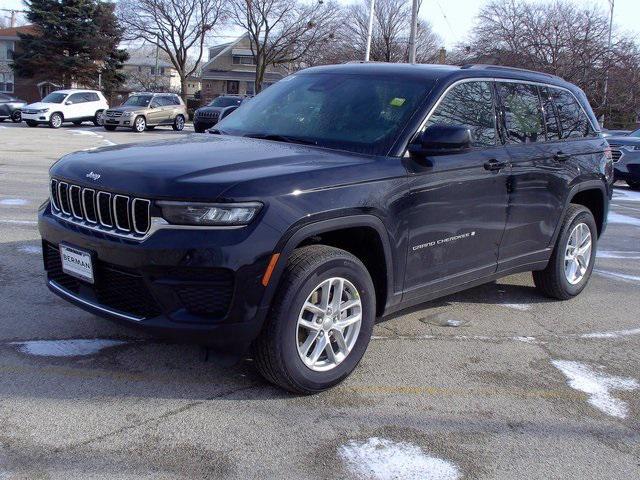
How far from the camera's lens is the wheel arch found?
3.48 metres

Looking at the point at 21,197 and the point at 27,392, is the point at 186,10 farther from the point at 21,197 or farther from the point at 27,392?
the point at 27,392

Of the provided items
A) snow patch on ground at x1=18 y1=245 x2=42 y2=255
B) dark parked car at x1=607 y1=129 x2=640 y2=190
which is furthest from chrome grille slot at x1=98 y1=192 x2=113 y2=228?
dark parked car at x1=607 y1=129 x2=640 y2=190

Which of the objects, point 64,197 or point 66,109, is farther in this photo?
point 66,109

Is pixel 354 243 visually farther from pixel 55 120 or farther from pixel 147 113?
pixel 55 120

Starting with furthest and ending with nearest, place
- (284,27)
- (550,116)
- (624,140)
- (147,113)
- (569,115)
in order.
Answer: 1. (284,27)
2. (147,113)
3. (624,140)
4. (569,115)
5. (550,116)

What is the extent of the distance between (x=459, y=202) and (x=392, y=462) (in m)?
1.91

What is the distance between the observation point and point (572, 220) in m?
5.78

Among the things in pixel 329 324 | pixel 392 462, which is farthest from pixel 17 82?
pixel 392 462

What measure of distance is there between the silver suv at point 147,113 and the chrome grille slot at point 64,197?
26046 millimetres

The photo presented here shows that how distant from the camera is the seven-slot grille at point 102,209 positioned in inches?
136

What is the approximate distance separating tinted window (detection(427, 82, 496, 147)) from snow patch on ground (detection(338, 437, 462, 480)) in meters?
2.11

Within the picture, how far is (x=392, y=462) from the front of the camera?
3182 millimetres

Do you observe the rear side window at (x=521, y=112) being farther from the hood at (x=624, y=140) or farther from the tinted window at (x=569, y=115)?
the hood at (x=624, y=140)

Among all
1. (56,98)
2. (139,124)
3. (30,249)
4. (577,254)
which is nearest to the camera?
(577,254)
